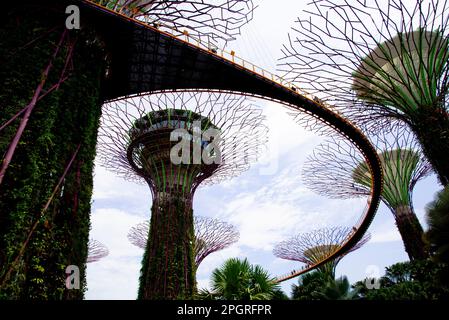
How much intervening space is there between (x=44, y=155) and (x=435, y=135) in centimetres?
1009

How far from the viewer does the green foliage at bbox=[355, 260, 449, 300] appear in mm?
10944

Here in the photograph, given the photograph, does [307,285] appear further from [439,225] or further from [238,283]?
[439,225]

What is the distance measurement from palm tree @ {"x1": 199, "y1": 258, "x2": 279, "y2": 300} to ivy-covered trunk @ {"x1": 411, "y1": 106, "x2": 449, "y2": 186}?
Answer: 21.5ft

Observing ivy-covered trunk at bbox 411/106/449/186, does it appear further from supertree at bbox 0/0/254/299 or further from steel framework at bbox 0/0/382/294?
supertree at bbox 0/0/254/299

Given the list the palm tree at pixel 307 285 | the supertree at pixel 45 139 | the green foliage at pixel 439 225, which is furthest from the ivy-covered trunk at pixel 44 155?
the palm tree at pixel 307 285

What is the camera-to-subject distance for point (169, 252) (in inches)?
679

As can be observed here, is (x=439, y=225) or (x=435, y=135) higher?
(x=435, y=135)

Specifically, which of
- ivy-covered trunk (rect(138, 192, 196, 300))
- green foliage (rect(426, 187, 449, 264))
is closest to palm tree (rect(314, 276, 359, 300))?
green foliage (rect(426, 187, 449, 264))

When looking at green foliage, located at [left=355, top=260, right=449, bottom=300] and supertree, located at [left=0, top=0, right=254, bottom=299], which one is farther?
green foliage, located at [left=355, top=260, right=449, bottom=300]

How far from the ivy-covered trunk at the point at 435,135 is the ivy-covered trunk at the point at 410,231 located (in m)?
11.1

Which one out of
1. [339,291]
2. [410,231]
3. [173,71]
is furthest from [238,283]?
[410,231]

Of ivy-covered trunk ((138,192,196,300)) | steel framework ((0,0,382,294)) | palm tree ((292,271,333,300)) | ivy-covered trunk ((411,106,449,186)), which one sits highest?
steel framework ((0,0,382,294))

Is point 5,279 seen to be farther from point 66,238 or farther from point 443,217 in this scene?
point 443,217

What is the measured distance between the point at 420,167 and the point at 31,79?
21670 millimetres
